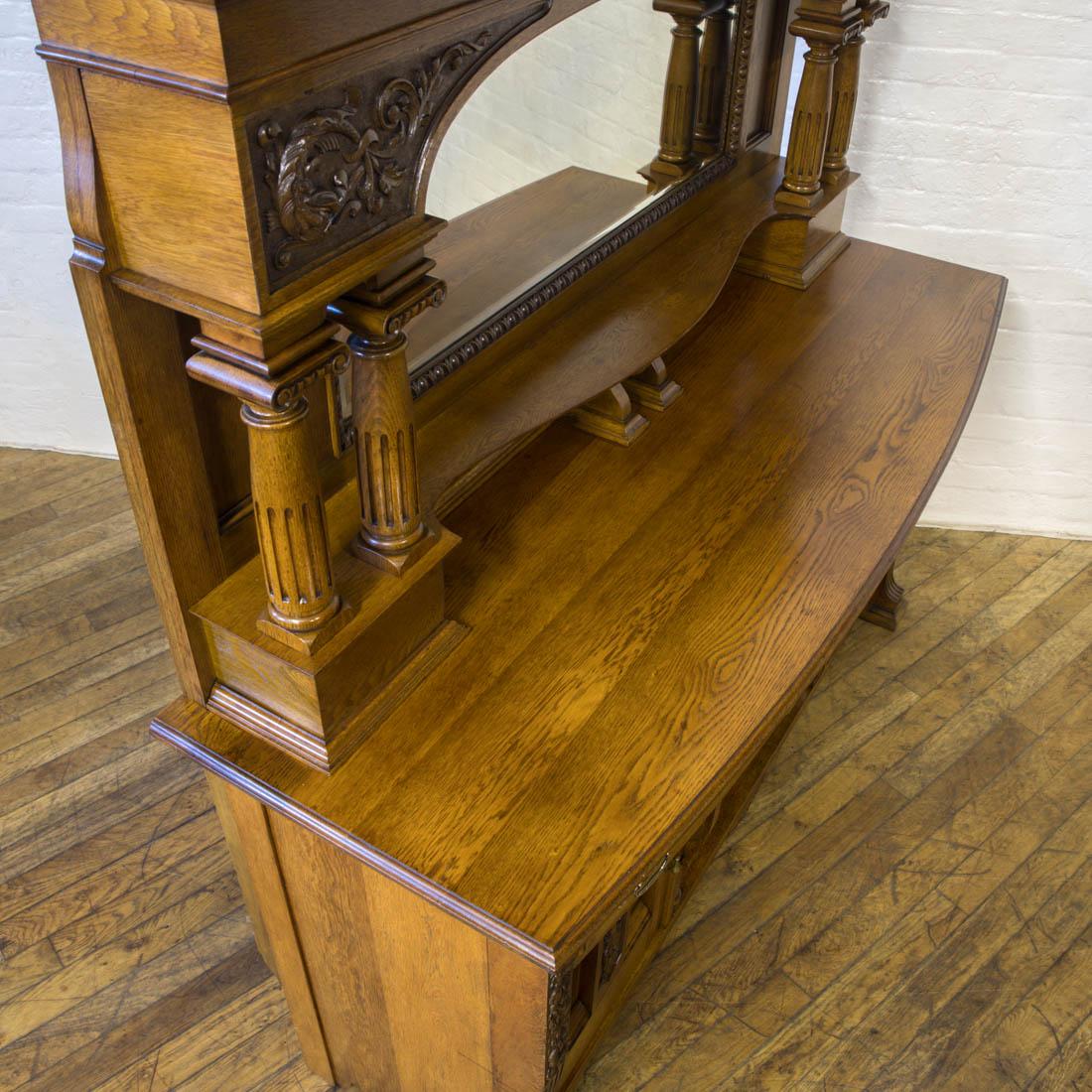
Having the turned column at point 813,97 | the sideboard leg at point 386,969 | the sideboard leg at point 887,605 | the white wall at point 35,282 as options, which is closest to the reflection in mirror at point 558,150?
the turned column at point 813,97

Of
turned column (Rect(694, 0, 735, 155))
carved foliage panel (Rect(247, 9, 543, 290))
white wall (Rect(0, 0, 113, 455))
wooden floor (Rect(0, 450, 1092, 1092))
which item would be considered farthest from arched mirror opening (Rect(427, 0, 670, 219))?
white wall (Rect(0, 0, 113, 455))

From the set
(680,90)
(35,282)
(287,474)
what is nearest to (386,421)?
(287,474)

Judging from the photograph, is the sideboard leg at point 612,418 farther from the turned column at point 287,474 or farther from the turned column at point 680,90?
the turned column at point 287,474

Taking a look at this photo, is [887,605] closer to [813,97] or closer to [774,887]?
[774,887]

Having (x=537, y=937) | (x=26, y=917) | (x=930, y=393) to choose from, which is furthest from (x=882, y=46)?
(x=26, y=917)

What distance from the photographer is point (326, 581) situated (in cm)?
121

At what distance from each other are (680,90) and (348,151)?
117 centimetres

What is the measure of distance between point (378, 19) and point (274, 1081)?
5.62 feet

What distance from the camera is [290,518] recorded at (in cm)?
112

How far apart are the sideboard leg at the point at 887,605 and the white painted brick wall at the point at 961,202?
1.61 feet

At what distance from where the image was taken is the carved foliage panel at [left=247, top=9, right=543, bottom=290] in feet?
2.97

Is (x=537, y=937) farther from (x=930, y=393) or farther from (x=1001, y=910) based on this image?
(x=1001, y=910)

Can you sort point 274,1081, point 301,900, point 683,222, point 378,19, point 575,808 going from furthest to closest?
point 683,222
point 274,1081
point 301,900
point 575,808
point 378,19

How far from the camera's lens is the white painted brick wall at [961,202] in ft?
7.72
